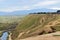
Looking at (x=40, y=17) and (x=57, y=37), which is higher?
(x=57, y=37)

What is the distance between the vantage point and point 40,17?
104 m

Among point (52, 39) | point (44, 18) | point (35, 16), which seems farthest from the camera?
point (35, 16)

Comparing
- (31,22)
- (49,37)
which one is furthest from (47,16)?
(49,37)

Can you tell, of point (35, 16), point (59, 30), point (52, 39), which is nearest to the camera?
point (52, 39)

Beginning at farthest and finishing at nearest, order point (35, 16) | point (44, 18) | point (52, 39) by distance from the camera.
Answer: point (35, 16) < point (44, 18) < point (52, 39)

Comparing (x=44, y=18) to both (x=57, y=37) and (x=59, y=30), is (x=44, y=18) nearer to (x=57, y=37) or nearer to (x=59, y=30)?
(x=59, y=30)

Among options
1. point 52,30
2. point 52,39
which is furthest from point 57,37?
point 52,30

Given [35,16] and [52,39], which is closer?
[52,39]

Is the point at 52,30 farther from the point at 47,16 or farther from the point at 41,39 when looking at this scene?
the point at 47,16

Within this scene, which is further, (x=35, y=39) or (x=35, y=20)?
(x=35, y=20)

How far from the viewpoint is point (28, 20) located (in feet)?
363

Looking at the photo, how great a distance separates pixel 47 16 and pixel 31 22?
9.22 m

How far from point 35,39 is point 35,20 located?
57360 millimetres

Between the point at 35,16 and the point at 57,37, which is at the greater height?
the point at 57,37
